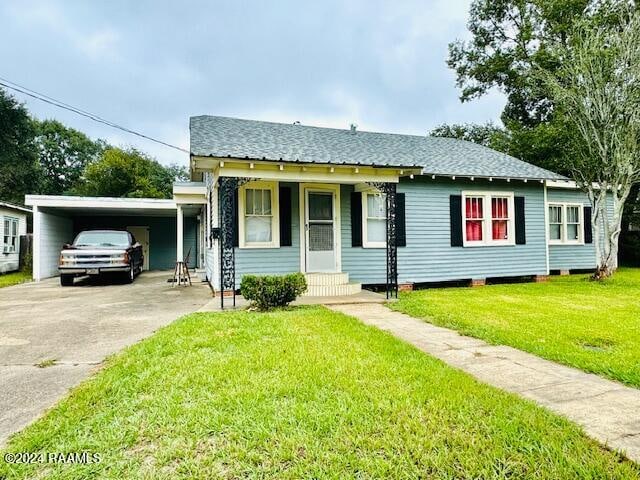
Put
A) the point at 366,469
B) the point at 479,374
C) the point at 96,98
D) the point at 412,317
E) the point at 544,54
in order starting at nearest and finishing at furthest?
the point at 366,469 < the point at 479,374 < the point at 412,317 < the point at 544,54 < the point at 96,98

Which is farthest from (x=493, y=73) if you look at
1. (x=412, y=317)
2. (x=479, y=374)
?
(x=479, y=374)

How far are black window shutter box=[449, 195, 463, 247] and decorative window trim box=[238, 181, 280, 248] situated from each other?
4865 mm

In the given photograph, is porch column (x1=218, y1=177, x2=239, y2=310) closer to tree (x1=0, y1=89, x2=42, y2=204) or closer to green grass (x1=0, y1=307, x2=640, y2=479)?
green grass (x1=0, y1=307, x2=640, y2=479)

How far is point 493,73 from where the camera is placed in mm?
21141

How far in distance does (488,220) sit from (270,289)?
7.12 meters

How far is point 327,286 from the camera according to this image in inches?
326

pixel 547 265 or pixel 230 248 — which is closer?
pixel 230 248

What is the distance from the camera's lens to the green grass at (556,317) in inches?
154

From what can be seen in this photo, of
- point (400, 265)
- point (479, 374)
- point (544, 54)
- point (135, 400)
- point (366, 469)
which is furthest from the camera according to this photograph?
point (544, 54)

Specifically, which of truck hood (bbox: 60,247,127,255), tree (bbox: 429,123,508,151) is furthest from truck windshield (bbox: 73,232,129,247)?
tree (bbox: 429,123,508,151)

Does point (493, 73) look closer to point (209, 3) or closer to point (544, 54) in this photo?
point (544, 54)

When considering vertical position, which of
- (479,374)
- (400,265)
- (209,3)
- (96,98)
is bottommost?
(479,374)

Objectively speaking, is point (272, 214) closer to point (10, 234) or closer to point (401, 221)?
point (401, 221)

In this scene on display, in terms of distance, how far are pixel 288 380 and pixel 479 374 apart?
178 cm
